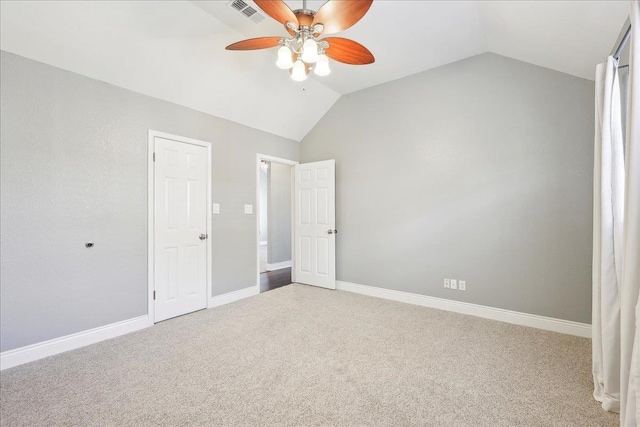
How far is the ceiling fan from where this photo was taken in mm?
1681

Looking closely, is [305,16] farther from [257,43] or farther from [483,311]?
[483,311]

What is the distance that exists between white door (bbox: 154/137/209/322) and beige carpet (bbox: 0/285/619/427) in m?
0.38

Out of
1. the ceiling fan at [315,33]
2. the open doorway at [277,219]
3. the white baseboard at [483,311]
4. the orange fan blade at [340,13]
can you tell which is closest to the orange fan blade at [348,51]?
the ceiling fan at [315,33]

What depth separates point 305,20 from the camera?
1.86 m

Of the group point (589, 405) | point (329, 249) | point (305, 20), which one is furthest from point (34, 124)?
point (589, 405)

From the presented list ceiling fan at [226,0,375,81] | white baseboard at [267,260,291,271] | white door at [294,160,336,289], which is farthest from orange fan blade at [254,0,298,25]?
white baseboard at [267,260,291,271]

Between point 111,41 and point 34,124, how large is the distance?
3.25 ft

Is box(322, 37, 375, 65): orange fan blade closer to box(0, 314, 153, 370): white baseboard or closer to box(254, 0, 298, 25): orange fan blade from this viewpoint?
box(254, 0, 298, 25): orange fan blade

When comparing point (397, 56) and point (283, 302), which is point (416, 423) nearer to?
point (283, 302)

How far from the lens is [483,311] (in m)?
3.25

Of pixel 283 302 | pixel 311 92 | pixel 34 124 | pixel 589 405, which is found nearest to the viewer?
pixel 589 405

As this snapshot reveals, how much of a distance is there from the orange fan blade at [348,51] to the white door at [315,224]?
2.22m

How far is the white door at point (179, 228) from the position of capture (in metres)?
3.18

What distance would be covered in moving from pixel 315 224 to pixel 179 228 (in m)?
2.07
